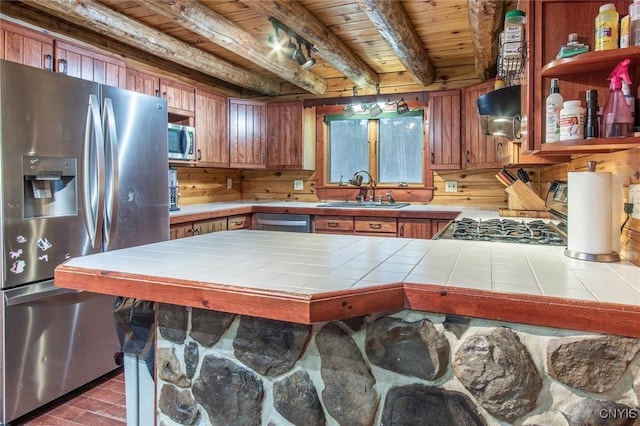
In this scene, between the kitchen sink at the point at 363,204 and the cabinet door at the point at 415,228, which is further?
the kitchen sink at the point at 363,204

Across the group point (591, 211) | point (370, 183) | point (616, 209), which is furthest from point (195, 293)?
point (370, 183)

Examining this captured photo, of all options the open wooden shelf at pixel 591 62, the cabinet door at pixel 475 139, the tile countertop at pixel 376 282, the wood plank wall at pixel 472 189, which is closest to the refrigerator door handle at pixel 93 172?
the tile countertop at pixel 376 282

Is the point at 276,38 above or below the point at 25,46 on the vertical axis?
above

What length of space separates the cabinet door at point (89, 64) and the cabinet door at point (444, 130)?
2.70 metres

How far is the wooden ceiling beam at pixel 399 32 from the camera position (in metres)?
2.41

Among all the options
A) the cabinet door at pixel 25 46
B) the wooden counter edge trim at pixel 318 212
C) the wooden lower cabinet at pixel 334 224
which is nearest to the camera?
the cabinet door at pixel 25 46

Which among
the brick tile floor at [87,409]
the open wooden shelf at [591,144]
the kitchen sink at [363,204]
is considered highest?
the open wooden shelf at [591,144]

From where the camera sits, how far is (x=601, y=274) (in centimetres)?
109

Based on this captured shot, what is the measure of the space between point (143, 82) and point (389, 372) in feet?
10.1

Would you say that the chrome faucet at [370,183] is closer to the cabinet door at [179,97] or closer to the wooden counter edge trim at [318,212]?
the wooden counter edge trim at [318,212]

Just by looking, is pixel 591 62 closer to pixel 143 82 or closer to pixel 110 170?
pixel 110 170

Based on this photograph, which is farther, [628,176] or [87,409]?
[87,409]

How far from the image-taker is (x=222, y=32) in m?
2.93

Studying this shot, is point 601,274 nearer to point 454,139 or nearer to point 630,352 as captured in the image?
point 630,352
